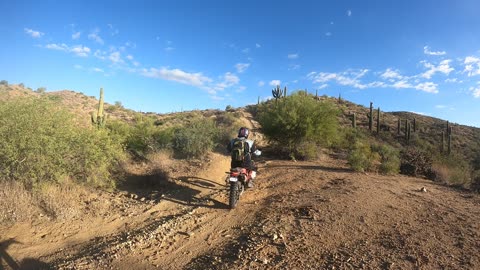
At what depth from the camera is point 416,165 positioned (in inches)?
517

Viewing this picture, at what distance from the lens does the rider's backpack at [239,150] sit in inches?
334

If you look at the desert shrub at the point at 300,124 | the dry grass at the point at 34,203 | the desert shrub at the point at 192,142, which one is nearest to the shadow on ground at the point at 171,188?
the dry grass at the point at 34,203

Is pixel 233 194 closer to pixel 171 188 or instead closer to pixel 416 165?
pixel 171 188

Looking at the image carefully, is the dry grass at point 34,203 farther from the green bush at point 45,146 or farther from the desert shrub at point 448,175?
the desert shrub at point 448,175

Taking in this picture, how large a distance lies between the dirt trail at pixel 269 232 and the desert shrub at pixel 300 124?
21.2 ft

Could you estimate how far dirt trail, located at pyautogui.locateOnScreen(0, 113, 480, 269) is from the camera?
5.09m

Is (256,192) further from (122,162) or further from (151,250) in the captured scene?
(122,162)

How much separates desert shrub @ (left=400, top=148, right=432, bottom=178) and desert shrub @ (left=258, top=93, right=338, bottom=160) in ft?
12.2

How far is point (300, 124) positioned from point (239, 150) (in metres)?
A: 7.80

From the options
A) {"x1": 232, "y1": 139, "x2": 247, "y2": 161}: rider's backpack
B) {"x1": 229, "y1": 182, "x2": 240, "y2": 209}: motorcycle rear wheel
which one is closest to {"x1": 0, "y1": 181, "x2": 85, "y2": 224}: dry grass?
{"x1": 229, "y1": 182, "x2": 240, "y2": 209}: motorcycle rear wheel

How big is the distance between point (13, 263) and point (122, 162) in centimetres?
556

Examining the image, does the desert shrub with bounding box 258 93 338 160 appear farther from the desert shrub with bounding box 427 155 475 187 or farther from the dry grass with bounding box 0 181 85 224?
the dry grass with bounding box 0 181 85 224

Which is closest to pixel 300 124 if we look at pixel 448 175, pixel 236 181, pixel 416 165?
pixel 416 165

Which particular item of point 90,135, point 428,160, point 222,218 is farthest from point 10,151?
point 428,160
